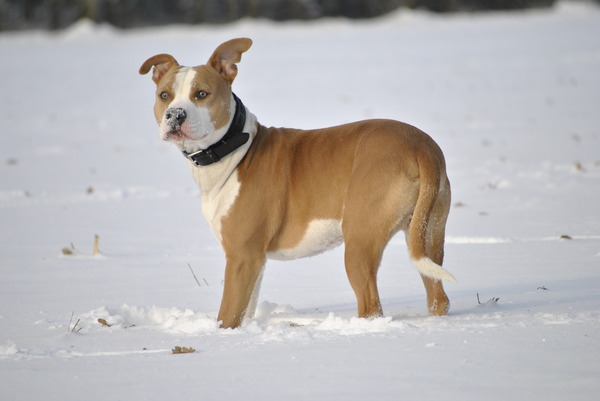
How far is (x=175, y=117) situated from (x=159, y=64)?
77 centimetres

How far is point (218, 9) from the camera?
48250 millimetres

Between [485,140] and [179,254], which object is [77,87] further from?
[179,254]

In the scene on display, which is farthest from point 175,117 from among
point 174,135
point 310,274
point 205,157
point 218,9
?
point 218,9

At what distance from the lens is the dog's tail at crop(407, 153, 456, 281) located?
14.8 ft

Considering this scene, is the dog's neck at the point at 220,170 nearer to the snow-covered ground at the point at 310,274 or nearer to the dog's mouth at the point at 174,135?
the dog's mouth at the point at 174,135

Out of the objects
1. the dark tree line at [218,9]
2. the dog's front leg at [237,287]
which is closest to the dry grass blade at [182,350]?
the dog's front leg at [237,287]

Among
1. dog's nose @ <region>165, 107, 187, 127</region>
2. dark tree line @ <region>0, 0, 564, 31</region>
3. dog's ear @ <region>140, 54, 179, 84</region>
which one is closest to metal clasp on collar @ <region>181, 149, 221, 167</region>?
dog's nose @ <region>165, 107, 187, 127</region>

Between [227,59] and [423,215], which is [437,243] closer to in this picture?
[423,215]

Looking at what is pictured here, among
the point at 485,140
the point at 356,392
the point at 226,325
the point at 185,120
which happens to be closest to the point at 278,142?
the point at 185,120

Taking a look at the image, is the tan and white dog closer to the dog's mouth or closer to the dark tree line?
the dog's mouth

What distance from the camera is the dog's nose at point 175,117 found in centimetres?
483

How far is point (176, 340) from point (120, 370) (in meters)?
0.60

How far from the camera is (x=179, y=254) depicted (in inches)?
283

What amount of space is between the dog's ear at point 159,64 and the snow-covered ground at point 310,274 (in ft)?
4.83
